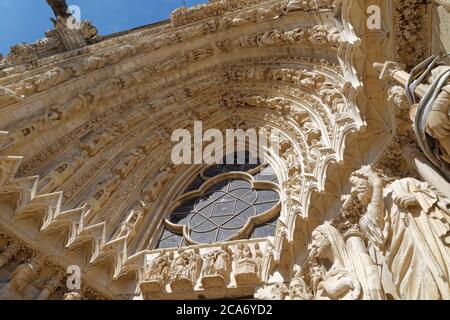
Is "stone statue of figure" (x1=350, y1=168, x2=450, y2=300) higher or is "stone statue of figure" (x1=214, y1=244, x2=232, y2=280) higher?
"stone statue of figure" (x1=214, y1=244, x2=232, y2=280)

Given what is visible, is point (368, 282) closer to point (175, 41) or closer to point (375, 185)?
point (375, 185)

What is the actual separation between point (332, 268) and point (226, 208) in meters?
3.95

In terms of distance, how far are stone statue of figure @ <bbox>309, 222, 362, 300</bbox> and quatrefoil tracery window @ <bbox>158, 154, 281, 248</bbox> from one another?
2.40 meters

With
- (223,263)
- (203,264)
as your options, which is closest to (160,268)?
(203,264)

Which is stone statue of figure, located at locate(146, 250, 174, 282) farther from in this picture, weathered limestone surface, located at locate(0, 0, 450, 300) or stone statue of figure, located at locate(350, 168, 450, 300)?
stone statue of figure, located at locate(350, 168, 450, 300)

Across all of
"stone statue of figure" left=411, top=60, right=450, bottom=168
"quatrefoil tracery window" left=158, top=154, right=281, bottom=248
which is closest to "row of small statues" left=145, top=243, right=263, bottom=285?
"quatrefoil tracery window" left=158, top=154, right=281, bottom=248

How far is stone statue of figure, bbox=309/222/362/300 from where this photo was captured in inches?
141

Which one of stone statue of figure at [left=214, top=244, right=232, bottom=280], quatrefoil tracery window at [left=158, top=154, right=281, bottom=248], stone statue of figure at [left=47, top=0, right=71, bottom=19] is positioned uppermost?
stone statue of figure at [left=47, top=0, right=71, bottom=19]

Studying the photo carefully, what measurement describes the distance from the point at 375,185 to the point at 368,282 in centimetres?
99

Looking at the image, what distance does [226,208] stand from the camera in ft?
25.9

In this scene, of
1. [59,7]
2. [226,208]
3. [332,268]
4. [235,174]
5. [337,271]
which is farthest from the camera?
[59,7]

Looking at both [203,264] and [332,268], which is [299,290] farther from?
[203,264]

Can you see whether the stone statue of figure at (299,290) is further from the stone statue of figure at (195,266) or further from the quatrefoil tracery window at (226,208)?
the quatrefoil tracery window at (226,208)
